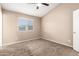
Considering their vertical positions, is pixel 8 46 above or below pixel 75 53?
above

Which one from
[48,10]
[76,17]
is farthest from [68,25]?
[48,10]

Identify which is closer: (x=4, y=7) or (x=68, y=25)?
(x=4, y=7)

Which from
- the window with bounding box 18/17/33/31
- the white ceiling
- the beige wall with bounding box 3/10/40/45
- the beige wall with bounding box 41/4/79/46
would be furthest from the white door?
the window with bounding box 18/17/33/31

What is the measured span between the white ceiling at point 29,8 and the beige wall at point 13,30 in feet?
0.30

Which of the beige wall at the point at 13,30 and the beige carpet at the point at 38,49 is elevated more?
the beige wall at the point at 13,30

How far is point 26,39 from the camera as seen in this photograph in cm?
179

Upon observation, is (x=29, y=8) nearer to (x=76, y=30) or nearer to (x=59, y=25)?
(x=59, y=25)

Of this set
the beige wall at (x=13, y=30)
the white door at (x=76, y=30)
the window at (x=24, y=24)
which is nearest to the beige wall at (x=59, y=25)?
the white door at (x=76, y=30)

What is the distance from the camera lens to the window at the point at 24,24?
1.67 m

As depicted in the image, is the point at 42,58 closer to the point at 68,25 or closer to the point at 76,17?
the point at 68,25

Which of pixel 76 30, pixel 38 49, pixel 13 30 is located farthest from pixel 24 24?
pixel 76 30

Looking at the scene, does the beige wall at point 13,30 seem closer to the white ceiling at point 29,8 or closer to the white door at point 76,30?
the white ceiling at point 29,8

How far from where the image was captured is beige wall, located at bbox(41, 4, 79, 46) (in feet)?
5.65

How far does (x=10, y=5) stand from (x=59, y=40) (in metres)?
1.35
